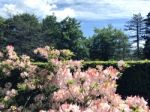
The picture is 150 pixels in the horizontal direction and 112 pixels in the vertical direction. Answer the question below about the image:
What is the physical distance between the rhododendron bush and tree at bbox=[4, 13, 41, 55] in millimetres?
62321

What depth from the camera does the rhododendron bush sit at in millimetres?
6574

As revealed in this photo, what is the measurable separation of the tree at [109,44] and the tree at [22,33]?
336 inches

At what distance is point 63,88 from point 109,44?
73.9 metres

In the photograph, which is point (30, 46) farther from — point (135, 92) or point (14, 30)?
point (135, 92)

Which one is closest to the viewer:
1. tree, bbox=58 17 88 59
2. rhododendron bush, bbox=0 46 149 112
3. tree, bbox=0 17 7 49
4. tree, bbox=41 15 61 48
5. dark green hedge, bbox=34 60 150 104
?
rhododendron bush, bbox=0 46 149 112

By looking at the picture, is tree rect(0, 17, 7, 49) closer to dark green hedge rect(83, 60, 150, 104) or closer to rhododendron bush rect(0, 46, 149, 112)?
dark green hedge rect(83, 60, 150, 104)

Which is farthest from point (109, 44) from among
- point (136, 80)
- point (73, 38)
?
point (136, 80)

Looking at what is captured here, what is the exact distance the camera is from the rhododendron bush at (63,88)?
6574mm

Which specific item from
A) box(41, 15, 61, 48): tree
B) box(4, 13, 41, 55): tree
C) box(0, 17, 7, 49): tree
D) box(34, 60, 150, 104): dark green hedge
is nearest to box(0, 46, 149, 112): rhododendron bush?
box(34, 60, 150, 104): dark green hedge

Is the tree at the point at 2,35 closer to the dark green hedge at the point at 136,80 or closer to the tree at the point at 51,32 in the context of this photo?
the tree at the point at 51,32

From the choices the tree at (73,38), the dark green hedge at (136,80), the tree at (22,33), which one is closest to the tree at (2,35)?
the tree at (22,33)

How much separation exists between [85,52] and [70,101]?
6613 cm

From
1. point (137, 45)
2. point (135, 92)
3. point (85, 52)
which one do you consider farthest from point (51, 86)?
point (137, 45)

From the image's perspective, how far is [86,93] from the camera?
710cm
